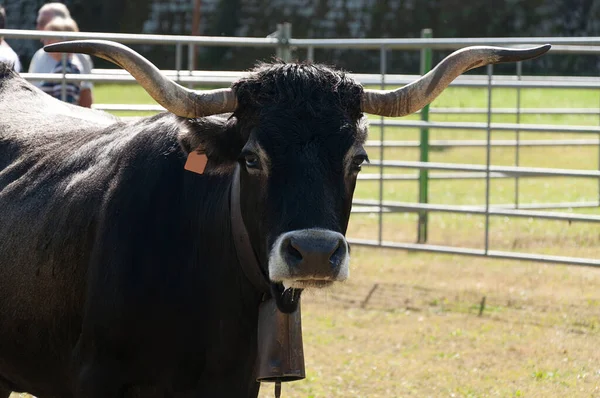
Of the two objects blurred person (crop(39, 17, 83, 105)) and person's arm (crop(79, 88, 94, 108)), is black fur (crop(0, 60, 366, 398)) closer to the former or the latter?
person's arm (crop(79, 88, 94, 108))

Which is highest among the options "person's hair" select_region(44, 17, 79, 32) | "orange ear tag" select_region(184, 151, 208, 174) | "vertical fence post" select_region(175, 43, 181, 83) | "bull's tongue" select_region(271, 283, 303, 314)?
"person's hair" select_region(44, 17, 79, 32)

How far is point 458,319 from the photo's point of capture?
855 cm

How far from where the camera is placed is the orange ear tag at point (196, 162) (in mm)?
4266

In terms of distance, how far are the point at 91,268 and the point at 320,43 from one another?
6.19 metres

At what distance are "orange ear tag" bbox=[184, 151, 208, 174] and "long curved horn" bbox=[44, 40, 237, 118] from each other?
175 mm

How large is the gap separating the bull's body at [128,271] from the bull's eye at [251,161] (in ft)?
1.36

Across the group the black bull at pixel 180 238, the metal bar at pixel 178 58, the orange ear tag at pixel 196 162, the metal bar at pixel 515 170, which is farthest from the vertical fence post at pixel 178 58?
the orange ear tag at pixel 196 162

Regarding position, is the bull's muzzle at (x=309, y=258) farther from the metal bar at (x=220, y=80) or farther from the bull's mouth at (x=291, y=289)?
the metal bar at (x=220, y=80)

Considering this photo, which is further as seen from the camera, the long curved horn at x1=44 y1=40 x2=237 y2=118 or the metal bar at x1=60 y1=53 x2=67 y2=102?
the metal bar at x1=60 y1=53 x2=67 y2=102

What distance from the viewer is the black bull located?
384 centimetres

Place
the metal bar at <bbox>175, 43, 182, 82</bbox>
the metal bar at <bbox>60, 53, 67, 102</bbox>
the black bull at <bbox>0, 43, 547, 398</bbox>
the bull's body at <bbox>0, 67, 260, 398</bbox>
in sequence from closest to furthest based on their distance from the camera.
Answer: the black bull at <bbox>0, 43, 547, 398</bbox> < the bull's body at <bbox>0, 67, 260, 398</bbox> < the metal bar at <bbox>60, 53, 67, 102</bbox> < the metal bar at <bbox>175, 43, 182, 82</bbox>

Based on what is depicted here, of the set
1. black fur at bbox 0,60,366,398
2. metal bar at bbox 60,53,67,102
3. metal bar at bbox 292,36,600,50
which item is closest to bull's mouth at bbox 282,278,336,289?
black fur at bbox 0,60,366,398

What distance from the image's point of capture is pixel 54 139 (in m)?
5.23

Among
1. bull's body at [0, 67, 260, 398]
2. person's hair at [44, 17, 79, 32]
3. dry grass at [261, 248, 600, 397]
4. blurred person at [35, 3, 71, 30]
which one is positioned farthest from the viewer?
blurred person at [35, 3, 71, 30]
